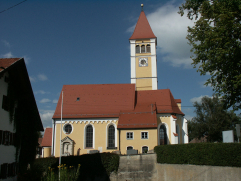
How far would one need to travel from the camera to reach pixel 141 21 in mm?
47156

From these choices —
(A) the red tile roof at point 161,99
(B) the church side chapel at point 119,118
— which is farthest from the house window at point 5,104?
(A) the red tile roof at point 161,99

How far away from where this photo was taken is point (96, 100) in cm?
3825

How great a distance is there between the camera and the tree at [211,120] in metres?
47.8

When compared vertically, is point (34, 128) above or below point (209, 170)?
above

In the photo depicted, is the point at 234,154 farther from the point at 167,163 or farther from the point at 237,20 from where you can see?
the point at 237,20

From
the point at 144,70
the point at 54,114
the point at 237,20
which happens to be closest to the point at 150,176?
the point at 237,20

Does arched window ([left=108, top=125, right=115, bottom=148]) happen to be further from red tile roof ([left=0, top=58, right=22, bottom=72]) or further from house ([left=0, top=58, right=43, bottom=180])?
red tile roof ([left=0, top=58, right=22, bottom=72])

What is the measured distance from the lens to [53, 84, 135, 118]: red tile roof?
36406mm

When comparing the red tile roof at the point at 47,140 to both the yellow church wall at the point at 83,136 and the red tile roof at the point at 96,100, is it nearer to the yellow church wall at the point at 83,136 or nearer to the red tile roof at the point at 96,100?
the red tile roof at the point at 96,100

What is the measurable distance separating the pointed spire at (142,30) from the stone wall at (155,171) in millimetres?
24252

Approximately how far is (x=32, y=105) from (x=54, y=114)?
17.0 m

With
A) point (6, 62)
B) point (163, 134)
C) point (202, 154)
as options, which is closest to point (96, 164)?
point (202, 154)

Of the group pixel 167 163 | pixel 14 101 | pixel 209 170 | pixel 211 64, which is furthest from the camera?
pixel 167 163

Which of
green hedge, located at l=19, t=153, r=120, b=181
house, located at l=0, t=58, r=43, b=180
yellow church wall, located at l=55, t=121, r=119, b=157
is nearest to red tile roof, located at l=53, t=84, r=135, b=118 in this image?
yellow church wall, located at l=55, t=121, r=119, b=157
